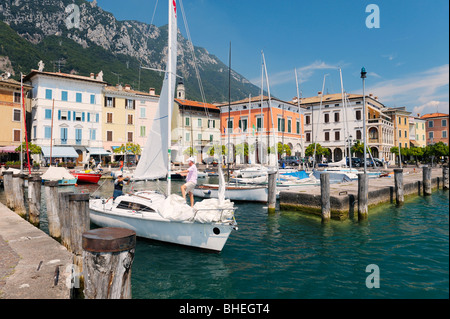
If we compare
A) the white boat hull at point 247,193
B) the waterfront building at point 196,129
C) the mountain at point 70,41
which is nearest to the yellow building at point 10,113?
the waterfront building at point 196,129

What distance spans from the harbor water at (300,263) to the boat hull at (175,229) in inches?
12.5

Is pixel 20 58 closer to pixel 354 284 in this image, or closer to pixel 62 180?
pixel 62 180

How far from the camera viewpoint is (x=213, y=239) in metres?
8.97

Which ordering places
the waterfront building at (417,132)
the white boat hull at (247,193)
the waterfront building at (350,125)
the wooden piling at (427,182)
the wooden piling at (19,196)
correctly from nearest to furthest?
the wooden piling at (19,196) < the white boat hull at (247,193) < the wooden piling at (427,182) < the waterfront building at (350,125) < the waterfront building at (417,132)

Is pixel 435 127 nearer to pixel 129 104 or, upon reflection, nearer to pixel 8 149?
pixel 129 104

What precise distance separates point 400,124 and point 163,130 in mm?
63186

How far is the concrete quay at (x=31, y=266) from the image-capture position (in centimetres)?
475

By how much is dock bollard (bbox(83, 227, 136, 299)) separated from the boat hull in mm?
5281

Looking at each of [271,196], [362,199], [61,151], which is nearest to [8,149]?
[61,151]

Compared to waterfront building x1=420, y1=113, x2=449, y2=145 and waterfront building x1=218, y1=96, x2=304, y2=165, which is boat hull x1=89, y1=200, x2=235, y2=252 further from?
waterfront building x1=420, y1=113, x2=449, y2=145

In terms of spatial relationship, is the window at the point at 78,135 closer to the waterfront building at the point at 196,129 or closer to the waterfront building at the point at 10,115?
the waterfront building at the point at 10,115

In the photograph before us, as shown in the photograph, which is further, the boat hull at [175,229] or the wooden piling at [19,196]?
the wooden piling at [19,196]

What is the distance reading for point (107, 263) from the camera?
3494 mm
